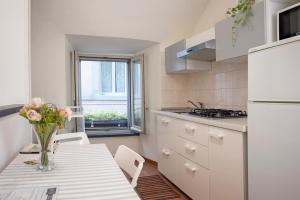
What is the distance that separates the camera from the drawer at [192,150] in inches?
87.1

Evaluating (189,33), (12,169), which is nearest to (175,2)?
(189,33)

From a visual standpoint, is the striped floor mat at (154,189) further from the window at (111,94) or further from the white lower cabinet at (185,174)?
the window at (111,94)

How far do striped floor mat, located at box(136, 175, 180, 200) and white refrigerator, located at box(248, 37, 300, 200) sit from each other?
1.29 meters

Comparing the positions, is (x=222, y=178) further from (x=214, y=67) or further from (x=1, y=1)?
(x=1, y=1)

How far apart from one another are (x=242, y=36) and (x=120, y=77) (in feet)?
11.2

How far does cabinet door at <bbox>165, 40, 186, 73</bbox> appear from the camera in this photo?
10.4ft

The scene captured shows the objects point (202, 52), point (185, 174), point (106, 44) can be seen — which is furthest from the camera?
point (106, 44)

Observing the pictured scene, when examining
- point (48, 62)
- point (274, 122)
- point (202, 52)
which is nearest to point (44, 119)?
point (274, 122)

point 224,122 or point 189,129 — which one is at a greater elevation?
point 224,122

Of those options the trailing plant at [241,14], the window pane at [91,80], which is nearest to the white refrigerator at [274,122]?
the trailing plant at [241,14]

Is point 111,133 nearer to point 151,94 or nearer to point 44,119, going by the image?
point 151,94

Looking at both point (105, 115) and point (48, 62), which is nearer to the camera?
point (48, 62)

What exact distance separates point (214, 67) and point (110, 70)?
2794 millimetres

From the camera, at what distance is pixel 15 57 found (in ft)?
6.23
